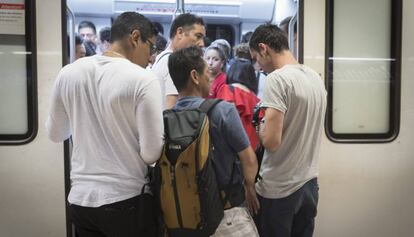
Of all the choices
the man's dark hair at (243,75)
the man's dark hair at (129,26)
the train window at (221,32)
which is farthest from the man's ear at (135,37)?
the train window at (221,32)

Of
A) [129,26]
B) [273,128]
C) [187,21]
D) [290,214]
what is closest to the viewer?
[129,26]

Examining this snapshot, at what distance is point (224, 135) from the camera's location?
1783 mm

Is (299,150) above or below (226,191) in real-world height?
above

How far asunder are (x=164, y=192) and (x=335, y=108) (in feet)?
4.62

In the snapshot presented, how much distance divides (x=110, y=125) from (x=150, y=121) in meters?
0.16

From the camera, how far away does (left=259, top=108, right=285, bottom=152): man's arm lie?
1950 mm

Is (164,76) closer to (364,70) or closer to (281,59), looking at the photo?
(281,59)

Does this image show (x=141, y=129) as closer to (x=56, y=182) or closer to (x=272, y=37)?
(x=272, y=37)

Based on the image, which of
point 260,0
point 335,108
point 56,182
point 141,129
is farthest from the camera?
point 260,0

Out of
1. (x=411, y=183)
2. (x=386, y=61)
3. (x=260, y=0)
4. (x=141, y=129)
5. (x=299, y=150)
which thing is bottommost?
(x=411, y=183)

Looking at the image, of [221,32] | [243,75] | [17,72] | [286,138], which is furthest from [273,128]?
[221,32]

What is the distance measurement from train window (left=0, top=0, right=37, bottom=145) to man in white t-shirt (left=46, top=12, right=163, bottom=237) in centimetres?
76

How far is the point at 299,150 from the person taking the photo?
2057 mm

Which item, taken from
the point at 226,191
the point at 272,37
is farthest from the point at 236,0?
the point at 226,191
